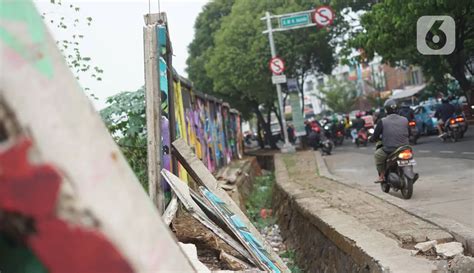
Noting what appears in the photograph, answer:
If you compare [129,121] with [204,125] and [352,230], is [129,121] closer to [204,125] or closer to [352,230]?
[352,230]

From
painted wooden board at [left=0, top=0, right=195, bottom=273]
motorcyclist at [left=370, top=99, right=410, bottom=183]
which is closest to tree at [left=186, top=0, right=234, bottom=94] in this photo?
motorcyclist at [left=370, top=99, right=410, bottom=183]

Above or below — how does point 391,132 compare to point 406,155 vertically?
above

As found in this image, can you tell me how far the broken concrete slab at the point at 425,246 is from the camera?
194 inches

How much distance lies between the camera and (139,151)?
757 centimetres

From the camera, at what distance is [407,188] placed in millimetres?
8742

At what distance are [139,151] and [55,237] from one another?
607 centimetres

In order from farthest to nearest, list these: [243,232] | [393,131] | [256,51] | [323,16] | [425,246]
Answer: [256,51], [323,16], [393,131], [425,246], [243,232]

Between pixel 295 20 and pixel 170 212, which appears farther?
pixel 295 20

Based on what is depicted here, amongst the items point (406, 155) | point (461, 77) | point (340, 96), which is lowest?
point (406, 155)

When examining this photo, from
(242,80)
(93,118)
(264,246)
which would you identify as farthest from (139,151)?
(242,80)

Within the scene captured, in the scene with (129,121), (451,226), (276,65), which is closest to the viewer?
(451,226)

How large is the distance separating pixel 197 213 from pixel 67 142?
3.22m

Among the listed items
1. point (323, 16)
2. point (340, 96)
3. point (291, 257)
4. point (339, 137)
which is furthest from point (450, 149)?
point (340, 96)

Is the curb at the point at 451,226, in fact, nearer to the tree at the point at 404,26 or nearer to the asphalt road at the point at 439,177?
the asphalt road at the point at 439,177
